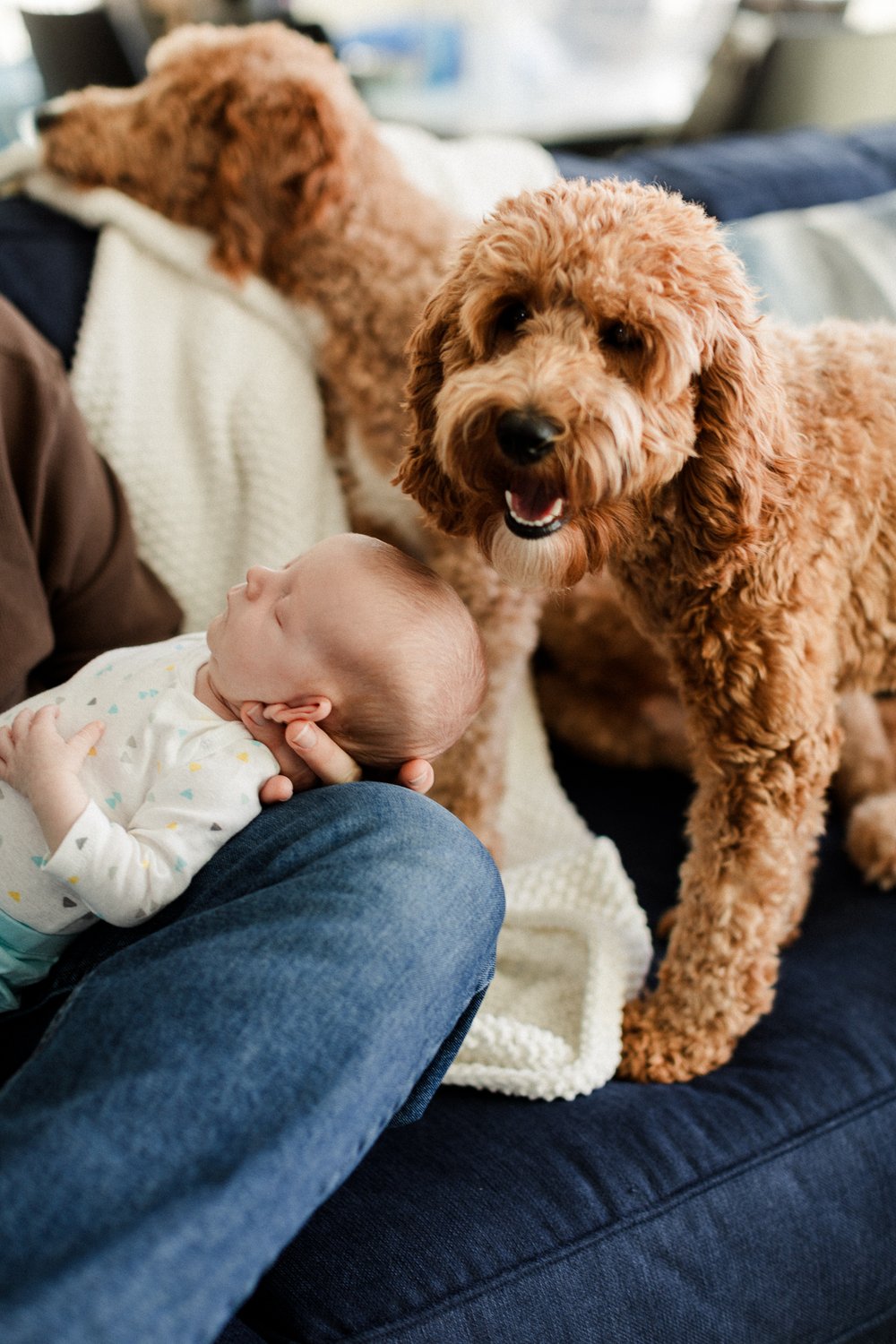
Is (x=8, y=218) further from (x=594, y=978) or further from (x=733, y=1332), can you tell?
(x=733, y=1332)

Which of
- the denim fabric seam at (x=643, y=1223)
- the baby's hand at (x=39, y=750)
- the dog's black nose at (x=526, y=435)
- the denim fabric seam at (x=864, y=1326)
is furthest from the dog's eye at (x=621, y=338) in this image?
the denim fabric seam at (x=864, y=1326)

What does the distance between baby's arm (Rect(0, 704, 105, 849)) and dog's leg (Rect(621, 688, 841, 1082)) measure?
70 centimetres

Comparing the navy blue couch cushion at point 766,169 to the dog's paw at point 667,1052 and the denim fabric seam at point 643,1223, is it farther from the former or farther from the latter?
the denim fabric seam at point 643,1223

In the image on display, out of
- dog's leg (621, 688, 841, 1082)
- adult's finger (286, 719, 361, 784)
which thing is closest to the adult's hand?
adult's finger (286, 719, 361, 784)

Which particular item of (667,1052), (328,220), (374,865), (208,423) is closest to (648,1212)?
(667,1052)

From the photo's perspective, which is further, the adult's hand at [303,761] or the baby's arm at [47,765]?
the adult's hand at [303,761]

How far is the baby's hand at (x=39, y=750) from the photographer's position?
101cm

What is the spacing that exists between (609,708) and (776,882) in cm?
62

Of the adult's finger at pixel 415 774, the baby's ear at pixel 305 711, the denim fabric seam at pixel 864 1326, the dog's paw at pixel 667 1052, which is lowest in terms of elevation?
the denim fabric seam at pixel 864 1326

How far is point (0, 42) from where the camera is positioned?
302 centimetres

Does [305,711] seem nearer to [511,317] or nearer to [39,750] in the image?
[39,750]

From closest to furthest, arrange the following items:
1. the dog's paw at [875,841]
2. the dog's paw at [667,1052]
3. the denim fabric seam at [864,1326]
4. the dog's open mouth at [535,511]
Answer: the dog's open mouth at [535,511], the denim fabric seam at [864,1326], the dog's paw at [667,1052], the dog's paw at [875,841]

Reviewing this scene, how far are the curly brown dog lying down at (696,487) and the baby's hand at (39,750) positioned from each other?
462 mm

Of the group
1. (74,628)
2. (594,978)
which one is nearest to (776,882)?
(594,978)
